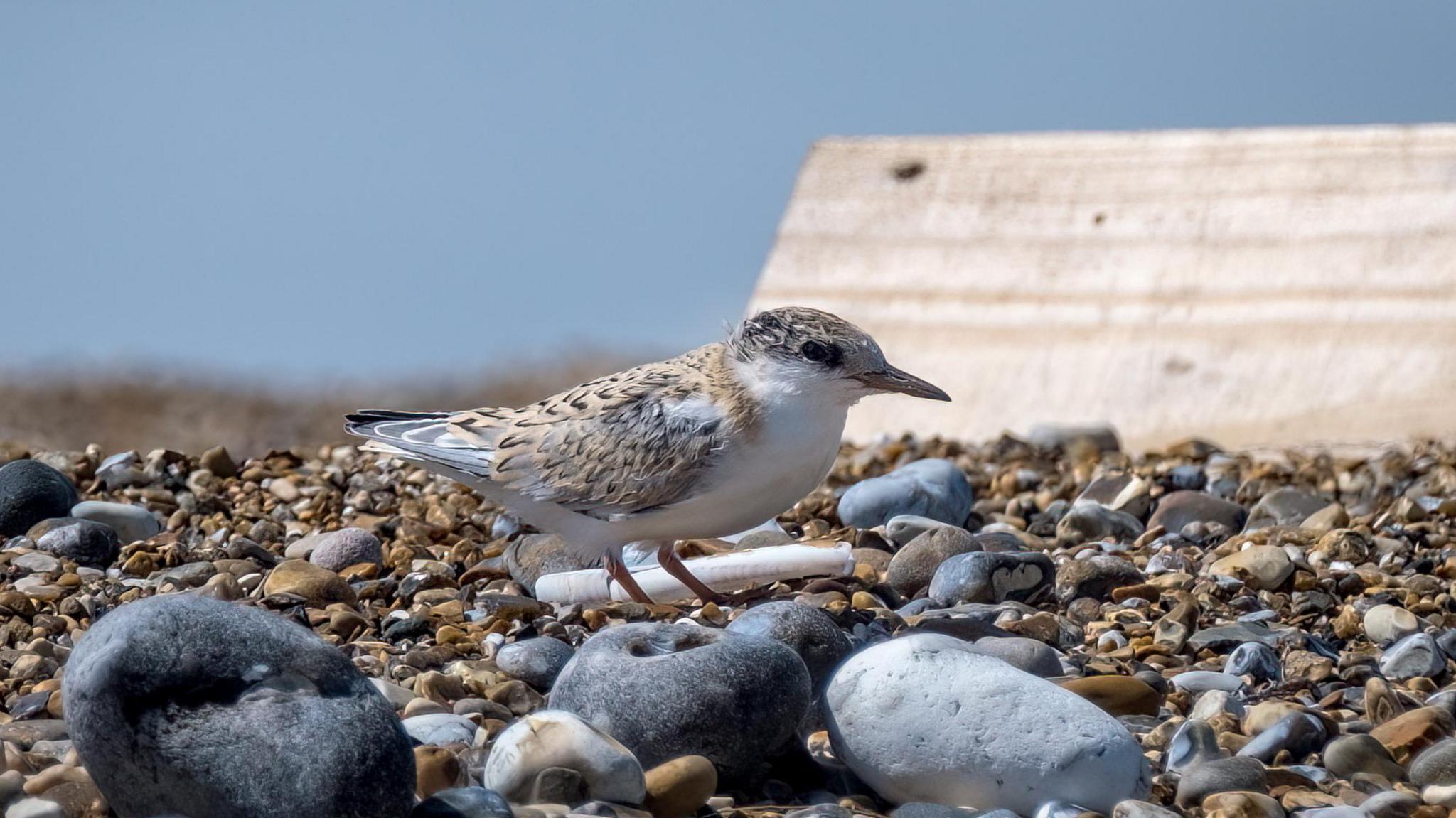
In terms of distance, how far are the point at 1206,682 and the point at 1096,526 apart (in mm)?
1846

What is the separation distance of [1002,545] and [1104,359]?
4141 millimetres

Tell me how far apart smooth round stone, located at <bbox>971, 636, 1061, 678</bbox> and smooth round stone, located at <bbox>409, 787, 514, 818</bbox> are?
1.26m

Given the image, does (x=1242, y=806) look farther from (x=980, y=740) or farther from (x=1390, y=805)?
(x=980, y=740)

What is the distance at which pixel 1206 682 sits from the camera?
374 centimetres

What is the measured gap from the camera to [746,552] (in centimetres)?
456

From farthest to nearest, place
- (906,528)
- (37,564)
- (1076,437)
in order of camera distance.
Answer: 1. (1076,437)
2. (906,528)
3. (37,564)

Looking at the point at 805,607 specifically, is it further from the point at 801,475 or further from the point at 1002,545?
the point at 1002,545

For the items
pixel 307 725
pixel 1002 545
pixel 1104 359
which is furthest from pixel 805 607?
pixel 1104 359

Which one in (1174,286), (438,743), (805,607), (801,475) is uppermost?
(1174,286)

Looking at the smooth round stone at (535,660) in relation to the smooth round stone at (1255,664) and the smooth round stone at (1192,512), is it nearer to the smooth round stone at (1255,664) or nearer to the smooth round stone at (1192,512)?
the smooth round stone at (1255,664)

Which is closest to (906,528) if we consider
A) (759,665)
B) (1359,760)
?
(1359,760)

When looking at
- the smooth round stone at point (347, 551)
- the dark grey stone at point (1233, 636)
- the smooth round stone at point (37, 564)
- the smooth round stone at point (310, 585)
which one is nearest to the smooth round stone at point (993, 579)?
the dark grey stone at point (1233, 636)

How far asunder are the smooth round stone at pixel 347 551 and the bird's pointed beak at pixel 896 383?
Result: 179 cm

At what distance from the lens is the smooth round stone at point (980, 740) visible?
2957 millimetres
